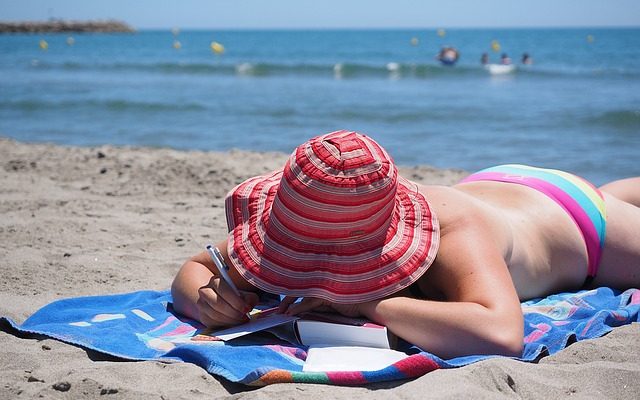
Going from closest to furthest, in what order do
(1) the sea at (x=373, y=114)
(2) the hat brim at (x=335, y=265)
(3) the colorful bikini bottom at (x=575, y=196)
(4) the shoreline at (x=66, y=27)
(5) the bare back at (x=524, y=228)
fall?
(2) the hat brim at (x=335, y=265), (5) the bare back at (x=524, y=228), (3) the colorful bikini bottom at (x=575, y=196), (1) the sea at (x=373, y=114), (4) the shoreline at (x=66, y=27)

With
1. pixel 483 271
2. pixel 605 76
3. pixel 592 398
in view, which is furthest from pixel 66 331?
pixel 605 76

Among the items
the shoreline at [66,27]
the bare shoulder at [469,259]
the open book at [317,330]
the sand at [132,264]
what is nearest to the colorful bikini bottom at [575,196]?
the sand at [132,264]

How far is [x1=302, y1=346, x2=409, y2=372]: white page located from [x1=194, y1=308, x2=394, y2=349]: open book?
31 mm

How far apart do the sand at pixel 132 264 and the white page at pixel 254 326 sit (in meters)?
0.19

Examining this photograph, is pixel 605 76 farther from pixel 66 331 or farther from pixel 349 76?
pixel 66 331

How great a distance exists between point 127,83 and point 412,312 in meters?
16.6

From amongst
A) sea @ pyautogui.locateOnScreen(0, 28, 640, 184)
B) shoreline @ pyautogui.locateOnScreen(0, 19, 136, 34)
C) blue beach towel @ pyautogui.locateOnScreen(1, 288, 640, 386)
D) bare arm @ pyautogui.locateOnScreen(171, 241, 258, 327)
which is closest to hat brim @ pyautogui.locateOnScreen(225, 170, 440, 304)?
bare arm @ pyautogui.locateOnScreen(171, 241, 258, 327)

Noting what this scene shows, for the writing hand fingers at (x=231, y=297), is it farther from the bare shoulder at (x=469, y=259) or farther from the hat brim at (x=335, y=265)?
the bare shoulder at (x=469, y=259)

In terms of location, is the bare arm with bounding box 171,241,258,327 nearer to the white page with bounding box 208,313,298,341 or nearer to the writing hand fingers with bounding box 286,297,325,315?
the white page with bounding box 208,313,298,341

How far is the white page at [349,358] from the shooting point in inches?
83.8

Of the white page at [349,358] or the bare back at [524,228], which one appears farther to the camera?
the bare back at [524,228]

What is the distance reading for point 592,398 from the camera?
2043mm

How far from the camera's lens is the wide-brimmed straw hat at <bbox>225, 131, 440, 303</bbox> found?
6.95 feet

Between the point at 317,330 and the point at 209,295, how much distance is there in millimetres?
375
